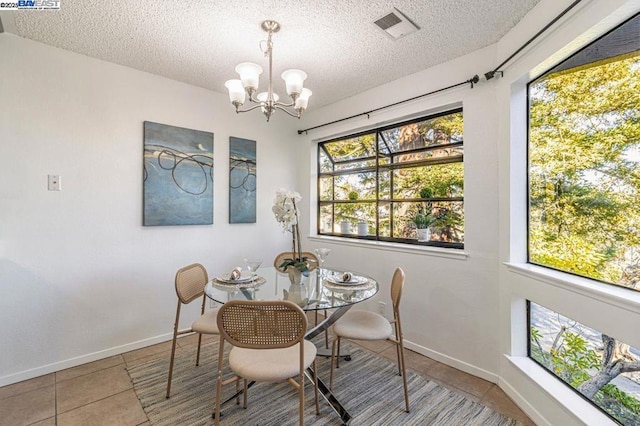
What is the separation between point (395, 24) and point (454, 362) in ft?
8.88

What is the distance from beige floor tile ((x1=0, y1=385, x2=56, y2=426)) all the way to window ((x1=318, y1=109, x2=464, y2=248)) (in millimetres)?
2893

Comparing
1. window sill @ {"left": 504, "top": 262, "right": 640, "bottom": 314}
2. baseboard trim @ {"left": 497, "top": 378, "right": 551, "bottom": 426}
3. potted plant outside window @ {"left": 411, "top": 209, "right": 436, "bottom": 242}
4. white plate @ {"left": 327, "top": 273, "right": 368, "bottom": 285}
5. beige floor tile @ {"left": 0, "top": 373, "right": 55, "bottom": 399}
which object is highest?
potted plant outside window @ {"left": 411, "top": 209, "right": 436, "bottom": 242}

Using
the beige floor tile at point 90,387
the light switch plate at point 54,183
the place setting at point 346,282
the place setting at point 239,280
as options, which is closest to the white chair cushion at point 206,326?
the place setting at point 239,280

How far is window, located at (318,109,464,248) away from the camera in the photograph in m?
2.62

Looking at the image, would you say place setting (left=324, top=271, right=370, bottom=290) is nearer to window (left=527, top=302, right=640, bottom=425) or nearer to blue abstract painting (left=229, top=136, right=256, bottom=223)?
window (left=527, top=302, right=640, bottom=425)

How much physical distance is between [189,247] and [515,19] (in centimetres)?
340

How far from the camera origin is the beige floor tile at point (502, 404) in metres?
1.79

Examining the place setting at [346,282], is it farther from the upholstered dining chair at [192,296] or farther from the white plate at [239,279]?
the upholstered dining chair at [192,296]

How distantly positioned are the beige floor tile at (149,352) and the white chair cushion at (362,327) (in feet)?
5.52

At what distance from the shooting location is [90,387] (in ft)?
6.82

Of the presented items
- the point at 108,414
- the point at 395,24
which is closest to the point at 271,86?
the point at 395,24

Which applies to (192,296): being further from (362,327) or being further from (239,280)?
(362,327)

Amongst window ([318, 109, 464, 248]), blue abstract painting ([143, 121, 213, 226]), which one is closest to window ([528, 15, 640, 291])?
window ([318, 109, 464, 248])

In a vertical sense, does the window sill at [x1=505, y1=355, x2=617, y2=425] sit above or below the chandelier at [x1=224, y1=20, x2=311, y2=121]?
below
